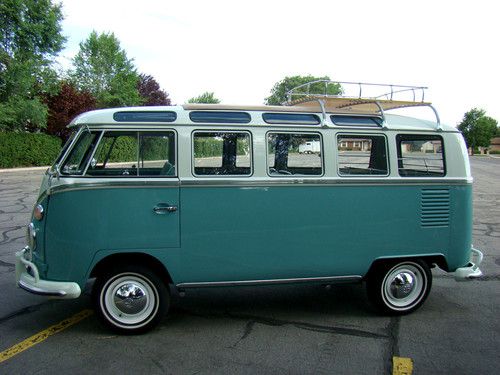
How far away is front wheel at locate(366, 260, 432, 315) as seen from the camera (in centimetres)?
507

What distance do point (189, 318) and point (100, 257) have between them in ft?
4.25

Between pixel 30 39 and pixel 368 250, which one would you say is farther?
pixel 30 39

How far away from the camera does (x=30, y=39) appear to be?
29.8m

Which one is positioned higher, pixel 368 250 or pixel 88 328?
pixel 368 250

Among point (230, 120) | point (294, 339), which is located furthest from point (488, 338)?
point (230, 120)

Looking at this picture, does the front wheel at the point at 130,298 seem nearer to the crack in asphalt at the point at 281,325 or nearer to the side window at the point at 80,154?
the crack in asphalt at the point at 281,325

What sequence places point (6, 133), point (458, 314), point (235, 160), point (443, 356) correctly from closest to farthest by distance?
point (443, 356) → point (235, 160) → point (458, 314) → point (6, 133)

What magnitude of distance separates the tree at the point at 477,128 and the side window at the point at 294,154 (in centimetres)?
11251

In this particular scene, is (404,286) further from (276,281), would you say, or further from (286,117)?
(286,117)

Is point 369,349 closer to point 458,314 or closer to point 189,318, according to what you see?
point 458,314

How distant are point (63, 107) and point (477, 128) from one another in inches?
3878

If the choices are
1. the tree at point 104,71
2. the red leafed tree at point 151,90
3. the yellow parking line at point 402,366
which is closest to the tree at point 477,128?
the red leafed tree at point 151,90

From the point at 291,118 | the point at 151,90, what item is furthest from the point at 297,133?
the point at 151,90

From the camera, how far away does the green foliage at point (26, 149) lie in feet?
95.6
